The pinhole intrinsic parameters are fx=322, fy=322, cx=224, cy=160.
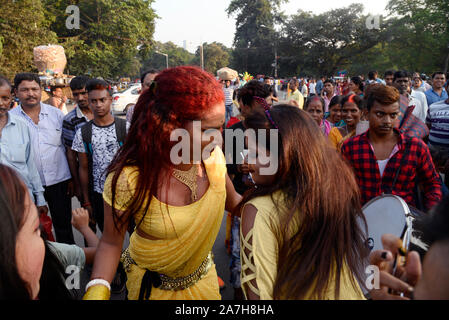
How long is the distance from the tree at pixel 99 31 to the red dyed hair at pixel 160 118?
26.3 meters

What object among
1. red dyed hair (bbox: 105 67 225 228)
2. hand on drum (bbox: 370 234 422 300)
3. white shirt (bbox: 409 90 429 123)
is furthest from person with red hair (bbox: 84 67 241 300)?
white shirt (bbox: 409 90 429 123)

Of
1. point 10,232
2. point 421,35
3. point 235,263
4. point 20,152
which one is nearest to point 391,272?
point 10,232

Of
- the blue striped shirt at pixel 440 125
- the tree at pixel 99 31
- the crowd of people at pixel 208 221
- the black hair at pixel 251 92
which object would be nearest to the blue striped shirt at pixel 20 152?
the crowd of people at pixel 208 221

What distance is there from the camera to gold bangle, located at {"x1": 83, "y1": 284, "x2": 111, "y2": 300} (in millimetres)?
1248

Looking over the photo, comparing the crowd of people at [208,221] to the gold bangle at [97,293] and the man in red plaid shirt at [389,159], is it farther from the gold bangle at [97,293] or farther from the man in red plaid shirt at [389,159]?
the man in red plaid shirt at [389,159]

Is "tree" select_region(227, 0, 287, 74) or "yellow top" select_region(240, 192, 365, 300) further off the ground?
"tree" select_region(227, 0, 287, 74)

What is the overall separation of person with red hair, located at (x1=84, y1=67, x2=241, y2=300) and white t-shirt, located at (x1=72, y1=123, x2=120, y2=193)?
5.26 feet

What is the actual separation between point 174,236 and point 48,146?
8.06 feet

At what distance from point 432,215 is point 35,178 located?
118 inches

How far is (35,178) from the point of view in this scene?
2861 millimetres

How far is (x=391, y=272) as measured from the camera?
119 centimetres

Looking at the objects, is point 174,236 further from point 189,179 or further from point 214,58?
point 214,58

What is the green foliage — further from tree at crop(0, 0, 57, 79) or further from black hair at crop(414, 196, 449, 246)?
black hair at crop(414, 196, 449, 246)

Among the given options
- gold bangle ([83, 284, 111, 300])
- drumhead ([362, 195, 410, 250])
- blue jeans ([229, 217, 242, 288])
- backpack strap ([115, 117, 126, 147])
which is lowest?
blue jeans ([229, 217, 242, 288])
